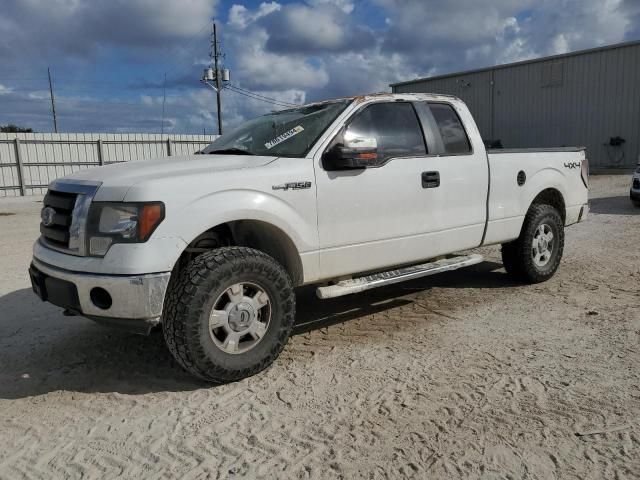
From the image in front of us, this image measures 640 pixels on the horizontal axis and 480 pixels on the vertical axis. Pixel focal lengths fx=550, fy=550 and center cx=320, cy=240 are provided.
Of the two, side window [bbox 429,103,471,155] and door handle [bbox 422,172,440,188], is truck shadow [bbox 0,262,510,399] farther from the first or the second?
side window [bbox 429,103,471,155]

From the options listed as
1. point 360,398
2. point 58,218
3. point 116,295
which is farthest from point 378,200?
point 58,218

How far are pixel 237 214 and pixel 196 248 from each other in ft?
1.70

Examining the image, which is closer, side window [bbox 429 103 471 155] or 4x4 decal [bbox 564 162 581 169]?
side window [bbox 429 103 471 155]

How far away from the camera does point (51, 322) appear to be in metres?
5.00

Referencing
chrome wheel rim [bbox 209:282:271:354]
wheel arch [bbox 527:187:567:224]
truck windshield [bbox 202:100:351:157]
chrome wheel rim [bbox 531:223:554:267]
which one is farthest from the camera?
wheel arch [bbox 527:187:567:224]

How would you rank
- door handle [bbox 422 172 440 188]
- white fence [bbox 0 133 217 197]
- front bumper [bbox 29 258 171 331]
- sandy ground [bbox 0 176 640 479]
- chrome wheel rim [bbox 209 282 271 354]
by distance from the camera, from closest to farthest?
sandy ground [bbox 0 176 640 479] → front bumper [bbox 29 258 171 331] → chrome wheel rim [bbox 209 282 271 354] → door handle [bbox 422 172 440 188] → white fence [bbox 0 133 217 197]

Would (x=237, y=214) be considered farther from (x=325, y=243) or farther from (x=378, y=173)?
(x=378, y=173)

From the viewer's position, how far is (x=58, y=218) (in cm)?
368

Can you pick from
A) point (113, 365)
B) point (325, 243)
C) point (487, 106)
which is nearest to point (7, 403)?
point (113, 365)

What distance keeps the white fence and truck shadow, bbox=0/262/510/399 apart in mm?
14425

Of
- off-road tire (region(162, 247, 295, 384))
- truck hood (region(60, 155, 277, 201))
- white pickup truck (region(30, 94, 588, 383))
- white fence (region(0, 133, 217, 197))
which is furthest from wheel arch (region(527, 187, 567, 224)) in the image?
white fence (region(0, 133, 217, 197))

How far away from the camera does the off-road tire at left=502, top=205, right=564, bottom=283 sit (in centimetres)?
576

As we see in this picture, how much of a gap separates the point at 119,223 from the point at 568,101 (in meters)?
22.7

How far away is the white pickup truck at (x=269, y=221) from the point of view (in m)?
3.34
